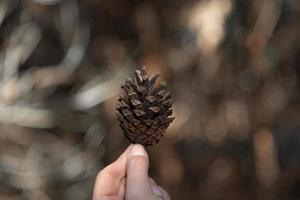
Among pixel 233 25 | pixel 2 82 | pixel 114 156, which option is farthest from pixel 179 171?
pixel 2 82

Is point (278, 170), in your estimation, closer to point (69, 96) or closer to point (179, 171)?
point (179, 171)

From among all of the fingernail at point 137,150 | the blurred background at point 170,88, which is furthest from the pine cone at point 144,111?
the blurred background at point 170,88

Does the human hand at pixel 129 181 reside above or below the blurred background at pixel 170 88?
below

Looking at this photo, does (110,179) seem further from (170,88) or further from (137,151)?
(170,88)

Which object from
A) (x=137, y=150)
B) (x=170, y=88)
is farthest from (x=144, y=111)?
(x=170, y=88)

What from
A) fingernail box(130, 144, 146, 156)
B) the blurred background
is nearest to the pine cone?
fingernail box(130, 144, 146, 156)

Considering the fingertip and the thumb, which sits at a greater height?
the fingertip

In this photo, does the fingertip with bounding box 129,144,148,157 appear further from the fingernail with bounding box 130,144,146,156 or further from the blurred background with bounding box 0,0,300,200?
the blurred background with bounding box 0,0,300,200

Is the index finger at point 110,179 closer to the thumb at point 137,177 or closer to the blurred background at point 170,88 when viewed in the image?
the thumb at point 137,177
